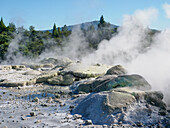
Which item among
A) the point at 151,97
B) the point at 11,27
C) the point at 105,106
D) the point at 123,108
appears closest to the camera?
the point at 123,108

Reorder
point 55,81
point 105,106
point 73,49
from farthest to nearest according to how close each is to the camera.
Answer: point 73,49 < point 55,81 < point 105,106

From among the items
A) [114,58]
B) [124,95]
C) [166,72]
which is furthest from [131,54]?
[124,95]

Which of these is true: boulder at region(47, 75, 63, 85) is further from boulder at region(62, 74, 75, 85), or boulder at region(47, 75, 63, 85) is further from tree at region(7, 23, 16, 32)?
tree at region(7, 23, 16, 32)

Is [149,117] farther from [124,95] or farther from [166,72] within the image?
[166,72]

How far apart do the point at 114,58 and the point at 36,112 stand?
13.0 meters

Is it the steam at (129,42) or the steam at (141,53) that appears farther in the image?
the steam at (129,42)

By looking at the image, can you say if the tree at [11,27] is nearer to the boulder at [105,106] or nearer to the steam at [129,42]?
the steam at [129,42]

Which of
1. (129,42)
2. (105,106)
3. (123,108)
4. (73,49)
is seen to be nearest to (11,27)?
(73,49)

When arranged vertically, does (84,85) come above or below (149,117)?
above

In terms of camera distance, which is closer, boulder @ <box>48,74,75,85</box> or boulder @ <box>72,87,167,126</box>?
boulder @ <box>72,87,167,126</box>

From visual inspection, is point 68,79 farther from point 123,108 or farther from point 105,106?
point 123,108

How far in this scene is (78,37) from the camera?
32281mm

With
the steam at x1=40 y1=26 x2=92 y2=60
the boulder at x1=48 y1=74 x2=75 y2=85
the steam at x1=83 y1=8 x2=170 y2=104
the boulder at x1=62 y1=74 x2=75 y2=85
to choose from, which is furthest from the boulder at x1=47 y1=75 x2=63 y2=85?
the steam at x1=40 y1=26 x2=92 y2=60

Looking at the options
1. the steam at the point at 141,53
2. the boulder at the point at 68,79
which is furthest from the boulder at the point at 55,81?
the steam at the point at 141,53
